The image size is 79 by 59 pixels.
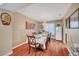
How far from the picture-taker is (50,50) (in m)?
2.05

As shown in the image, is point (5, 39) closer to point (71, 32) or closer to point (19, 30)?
point (19, 30)

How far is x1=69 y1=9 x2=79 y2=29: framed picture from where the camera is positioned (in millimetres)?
1949

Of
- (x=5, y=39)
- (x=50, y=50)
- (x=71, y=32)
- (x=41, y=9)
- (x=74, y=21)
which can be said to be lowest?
(x=50, y=50)

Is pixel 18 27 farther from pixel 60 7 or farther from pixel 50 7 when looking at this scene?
pixel 60 7

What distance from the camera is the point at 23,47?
6.73 feet

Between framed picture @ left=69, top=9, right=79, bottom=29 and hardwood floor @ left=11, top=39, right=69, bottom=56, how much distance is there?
1.23 ft

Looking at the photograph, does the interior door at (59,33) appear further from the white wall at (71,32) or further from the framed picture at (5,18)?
the framed picture at (5,18)

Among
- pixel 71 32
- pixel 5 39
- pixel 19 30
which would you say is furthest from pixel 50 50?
pixel 5 39

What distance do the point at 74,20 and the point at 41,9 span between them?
1.99 feet

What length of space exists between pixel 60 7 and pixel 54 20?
252 mm

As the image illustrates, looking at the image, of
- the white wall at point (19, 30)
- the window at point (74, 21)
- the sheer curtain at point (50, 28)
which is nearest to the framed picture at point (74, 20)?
the window at point (74, 21)

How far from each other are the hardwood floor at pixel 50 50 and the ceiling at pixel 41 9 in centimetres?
46

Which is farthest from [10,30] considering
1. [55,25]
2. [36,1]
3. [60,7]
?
[60,7]

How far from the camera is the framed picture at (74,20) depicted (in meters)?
1.95
